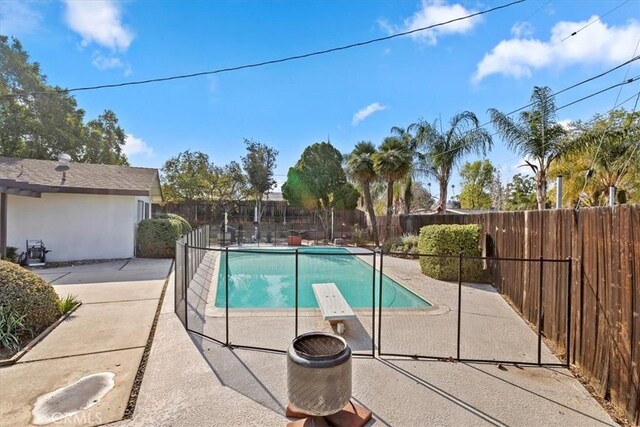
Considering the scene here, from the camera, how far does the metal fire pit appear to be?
7.66 ft

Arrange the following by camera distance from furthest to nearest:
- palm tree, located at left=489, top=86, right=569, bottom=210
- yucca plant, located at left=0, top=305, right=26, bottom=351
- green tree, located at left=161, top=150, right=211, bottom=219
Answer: green tree, located at left=161, top=150, right=211, bottom=219
palm tree, located at left=489, top=86, right=569, bottom=210
yucca plant, located at left=0, top=305, right=26, bottom=351

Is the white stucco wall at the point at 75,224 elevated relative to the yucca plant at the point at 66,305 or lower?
elevated

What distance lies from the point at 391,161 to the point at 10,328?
13.7m

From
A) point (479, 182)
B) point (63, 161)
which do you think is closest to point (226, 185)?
point (63, 161)

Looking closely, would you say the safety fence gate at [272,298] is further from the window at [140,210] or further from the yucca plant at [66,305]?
the window at [140,210]

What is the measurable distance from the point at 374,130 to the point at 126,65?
43.5ft

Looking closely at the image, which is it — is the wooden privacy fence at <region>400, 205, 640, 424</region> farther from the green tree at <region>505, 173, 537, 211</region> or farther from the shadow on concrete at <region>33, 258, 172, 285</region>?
the green tree at <region>505, 173, 537, 211</region>

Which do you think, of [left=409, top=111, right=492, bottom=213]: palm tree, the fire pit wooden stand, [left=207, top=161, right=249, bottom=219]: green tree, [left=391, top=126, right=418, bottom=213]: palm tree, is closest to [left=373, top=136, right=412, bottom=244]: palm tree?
[left=391, top=126, right=418, bottom=213]: palm tree

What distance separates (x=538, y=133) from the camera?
1195cm

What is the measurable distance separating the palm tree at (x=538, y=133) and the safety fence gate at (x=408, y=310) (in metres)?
6.95

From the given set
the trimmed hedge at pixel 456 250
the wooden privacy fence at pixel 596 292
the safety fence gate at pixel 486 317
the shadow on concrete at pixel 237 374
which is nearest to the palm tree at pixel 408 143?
the trimmed hedge at pixel 456 250

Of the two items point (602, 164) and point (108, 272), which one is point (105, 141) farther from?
point (602, 164)

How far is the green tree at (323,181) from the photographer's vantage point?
19906mm

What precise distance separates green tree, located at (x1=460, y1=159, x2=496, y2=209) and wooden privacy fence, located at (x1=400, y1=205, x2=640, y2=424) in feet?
105
